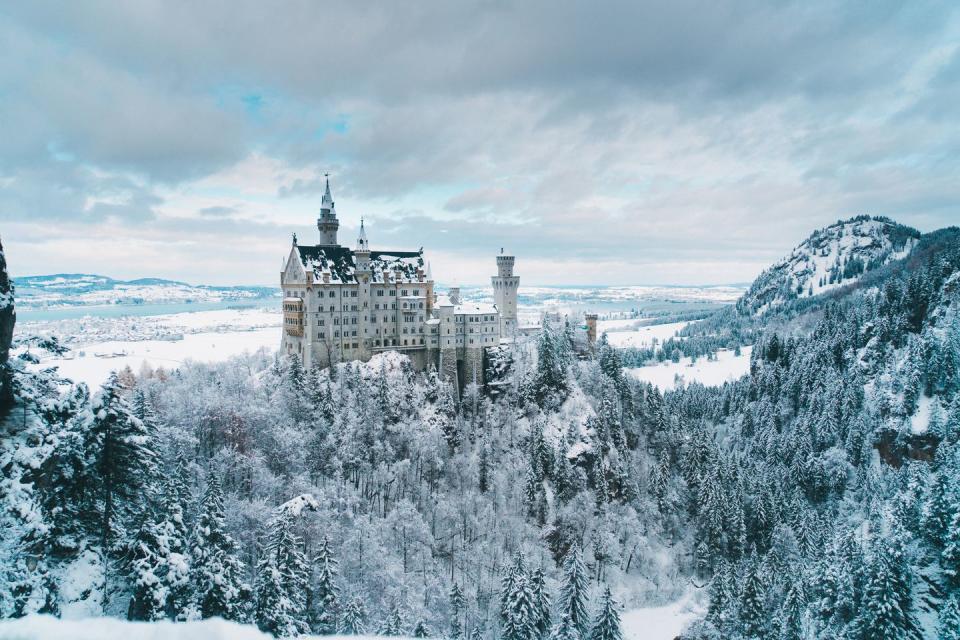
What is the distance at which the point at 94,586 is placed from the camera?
2680 cm

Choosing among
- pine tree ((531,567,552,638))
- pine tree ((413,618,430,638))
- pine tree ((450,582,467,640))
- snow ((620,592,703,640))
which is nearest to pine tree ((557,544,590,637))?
pine tree ((531,567,552,638))

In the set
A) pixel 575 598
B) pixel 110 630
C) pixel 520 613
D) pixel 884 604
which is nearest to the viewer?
pixel 110 630

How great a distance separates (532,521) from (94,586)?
61.5 meters

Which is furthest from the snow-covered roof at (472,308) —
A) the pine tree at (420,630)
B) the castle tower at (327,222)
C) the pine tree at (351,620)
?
the pine tree at (351,620)

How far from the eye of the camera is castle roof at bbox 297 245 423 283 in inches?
3349

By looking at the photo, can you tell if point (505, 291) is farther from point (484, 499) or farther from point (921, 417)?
point (921, 417)

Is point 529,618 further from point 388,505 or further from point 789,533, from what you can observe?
point 789,533

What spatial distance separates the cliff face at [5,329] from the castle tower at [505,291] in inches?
3231

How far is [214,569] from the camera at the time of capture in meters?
35.8

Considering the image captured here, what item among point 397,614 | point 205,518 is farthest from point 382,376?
point 205,518

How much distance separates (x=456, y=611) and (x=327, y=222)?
206 ft

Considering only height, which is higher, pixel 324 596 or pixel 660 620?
pixel 324 596

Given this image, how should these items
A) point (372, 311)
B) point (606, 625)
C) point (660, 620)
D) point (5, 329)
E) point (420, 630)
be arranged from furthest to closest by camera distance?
point (372, 311)
point (660, 620)
point (606, 625)
point (420, 630)
point (5, 329)

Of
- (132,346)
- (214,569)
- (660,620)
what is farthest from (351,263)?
(132,346)
